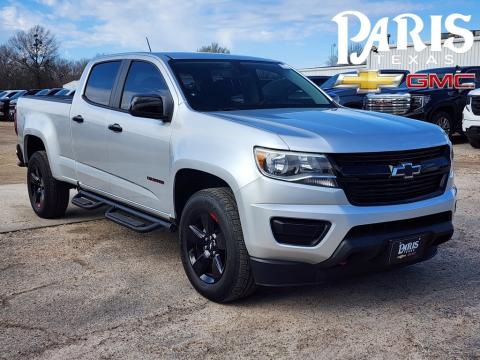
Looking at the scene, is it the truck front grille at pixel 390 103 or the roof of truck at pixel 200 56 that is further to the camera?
the truck front grille at pixel 390 103

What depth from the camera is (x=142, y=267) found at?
16.3 ft

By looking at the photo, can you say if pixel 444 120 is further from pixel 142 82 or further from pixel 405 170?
pixel 405 170

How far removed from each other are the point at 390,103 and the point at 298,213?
10.6m

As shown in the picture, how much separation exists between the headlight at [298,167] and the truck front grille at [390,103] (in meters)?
→ 10.3

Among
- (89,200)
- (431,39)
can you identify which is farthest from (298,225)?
(431,39)

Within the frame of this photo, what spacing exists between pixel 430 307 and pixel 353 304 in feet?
1.69

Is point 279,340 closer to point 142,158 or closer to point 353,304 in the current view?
point 353,304

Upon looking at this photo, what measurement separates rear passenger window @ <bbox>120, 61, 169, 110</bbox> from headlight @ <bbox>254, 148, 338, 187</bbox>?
1467 millimetres

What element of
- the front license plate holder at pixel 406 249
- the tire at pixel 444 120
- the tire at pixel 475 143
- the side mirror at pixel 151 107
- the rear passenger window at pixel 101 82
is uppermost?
the rear passenger window at pixel 101 82

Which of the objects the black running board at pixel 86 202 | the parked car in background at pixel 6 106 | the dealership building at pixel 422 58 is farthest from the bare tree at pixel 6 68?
the black running board at pixel 86 202

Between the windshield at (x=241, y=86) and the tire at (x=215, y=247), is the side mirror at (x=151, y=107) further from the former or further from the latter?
the tire at (x=215, y=247)

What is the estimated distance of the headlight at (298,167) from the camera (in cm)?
353

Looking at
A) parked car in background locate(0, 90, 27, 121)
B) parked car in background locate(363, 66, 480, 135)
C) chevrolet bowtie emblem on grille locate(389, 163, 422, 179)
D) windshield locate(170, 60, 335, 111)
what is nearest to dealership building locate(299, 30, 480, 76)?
parked car in background locate(363, 66, 480, 135)

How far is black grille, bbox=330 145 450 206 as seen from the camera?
11.7 feet
